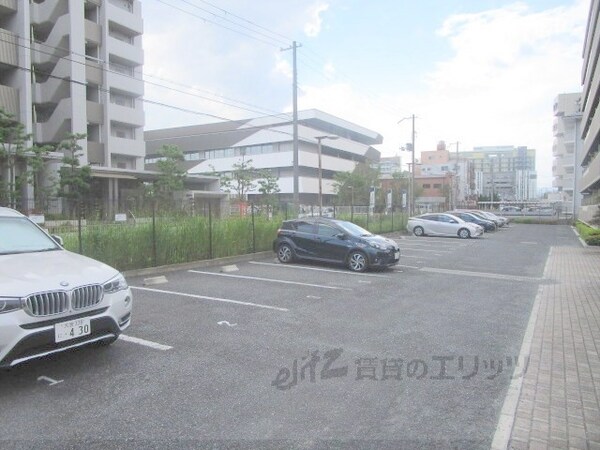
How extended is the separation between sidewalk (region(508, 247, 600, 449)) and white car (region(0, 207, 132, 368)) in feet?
13.1

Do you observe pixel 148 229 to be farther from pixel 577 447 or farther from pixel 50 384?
pixel 577 447

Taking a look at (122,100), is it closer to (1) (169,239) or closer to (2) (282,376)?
(1) (169,239)

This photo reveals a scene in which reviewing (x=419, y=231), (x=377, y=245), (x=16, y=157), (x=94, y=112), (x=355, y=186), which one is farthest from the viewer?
(x=355, y=186)

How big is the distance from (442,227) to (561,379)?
23.9m

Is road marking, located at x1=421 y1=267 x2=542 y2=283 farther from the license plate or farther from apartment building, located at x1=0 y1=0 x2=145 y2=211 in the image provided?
apartment building, located at x1=0 y1=0 x2=145 y2=211

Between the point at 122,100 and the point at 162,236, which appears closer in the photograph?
the point at 162,236

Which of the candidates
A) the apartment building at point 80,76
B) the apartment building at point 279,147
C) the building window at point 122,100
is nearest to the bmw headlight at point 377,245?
the apartment building at point 80,76

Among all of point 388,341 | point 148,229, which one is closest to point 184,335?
point 388,341

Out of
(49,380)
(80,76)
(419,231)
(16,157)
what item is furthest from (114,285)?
(80,76)

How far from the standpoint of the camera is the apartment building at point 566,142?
69.2 meters

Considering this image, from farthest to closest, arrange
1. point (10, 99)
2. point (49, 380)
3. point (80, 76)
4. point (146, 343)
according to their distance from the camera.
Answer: point (80, 76), point (10, 99), point (146, 343), point (49, 380)

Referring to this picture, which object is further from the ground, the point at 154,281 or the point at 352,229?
the point at 352,229

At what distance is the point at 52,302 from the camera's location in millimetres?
4500

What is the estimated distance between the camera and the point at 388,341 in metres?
6.19
